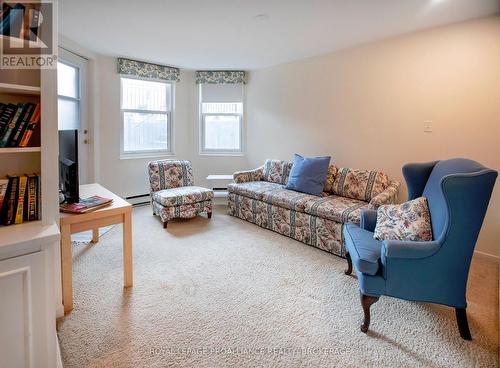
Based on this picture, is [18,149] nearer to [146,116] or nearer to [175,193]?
[175,193]

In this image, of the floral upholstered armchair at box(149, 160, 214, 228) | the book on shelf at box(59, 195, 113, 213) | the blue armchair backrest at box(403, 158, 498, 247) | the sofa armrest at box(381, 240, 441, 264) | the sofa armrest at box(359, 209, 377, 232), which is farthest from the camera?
the floral upholstered armchair at box(149, 160, 214, 228)

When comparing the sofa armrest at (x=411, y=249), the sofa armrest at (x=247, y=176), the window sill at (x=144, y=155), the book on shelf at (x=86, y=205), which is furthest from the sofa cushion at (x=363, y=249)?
the window sill at (x=144, y=155)

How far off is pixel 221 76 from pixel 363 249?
394 centimetres

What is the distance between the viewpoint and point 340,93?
3.91m

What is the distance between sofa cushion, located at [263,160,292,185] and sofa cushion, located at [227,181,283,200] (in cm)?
10

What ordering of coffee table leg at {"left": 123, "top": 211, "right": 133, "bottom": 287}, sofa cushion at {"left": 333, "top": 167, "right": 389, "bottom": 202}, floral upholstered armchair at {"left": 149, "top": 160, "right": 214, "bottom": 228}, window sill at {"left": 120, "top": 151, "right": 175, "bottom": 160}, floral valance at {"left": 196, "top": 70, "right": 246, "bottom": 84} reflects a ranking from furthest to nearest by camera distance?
floral valance at {"left": 196, "top": 70, "right": 246, "bottom": 84} < window sill at {"left": 120, "top": 151, "right": 175, "bottom": 160} < floral upholstered armchair at {"left": 149, "top": 160, "right": 214, "bottom": 228} < sofa cushion at {"left": 333, "top": 167, "right": 389, "bottom": 202} < coffee table leg at {"left": 123, "top": 211, "right": 133, "bottom": 287}

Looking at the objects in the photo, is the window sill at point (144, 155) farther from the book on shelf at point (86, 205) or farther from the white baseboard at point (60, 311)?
the white baseboard at point (60, 311)

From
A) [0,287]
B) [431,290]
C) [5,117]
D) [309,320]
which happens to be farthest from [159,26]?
[431,290]

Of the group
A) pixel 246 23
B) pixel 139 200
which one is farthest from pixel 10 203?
pixel 139 200

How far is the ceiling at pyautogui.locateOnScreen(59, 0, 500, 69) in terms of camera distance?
8.23 ft

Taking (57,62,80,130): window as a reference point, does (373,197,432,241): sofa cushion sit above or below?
below

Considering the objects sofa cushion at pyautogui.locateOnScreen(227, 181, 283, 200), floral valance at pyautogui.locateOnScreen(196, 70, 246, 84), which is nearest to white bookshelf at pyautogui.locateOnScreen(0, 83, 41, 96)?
sofa cushion at pyautogui.locateOnScreen(227, 181, 283, 200)

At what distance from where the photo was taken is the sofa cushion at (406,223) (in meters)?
1.94

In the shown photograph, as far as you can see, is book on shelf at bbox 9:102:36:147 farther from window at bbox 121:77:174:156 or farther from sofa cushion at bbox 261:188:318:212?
window at bbox 121:77:174:156
